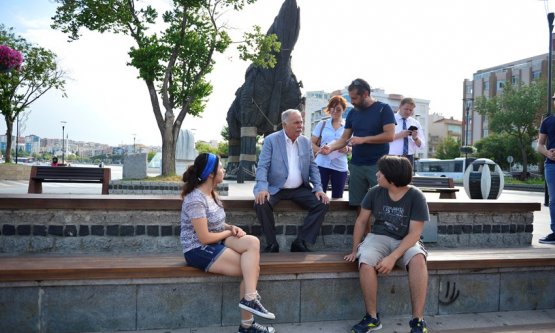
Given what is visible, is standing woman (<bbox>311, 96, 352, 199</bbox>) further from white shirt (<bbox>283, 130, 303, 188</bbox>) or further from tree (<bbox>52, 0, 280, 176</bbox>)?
tree (<bbox>52, 0, 280, 176</bbox>)

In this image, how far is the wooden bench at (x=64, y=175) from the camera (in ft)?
29.9

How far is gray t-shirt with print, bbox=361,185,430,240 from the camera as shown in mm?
3834

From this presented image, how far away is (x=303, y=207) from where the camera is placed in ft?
16.0

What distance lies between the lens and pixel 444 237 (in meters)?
5.79

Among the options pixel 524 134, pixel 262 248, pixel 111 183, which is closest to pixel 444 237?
pixel 262 248

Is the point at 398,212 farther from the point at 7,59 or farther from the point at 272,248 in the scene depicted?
the point at 7,59

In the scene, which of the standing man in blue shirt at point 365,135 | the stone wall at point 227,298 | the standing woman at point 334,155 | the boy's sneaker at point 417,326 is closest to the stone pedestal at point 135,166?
the standing woman at point 334,155

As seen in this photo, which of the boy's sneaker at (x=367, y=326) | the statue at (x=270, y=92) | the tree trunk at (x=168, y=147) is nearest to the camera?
the boy's sneaker at (x=367, y=326)

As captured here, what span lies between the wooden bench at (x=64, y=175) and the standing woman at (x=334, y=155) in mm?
5710

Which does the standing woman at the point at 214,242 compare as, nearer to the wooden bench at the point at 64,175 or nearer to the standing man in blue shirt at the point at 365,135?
the standing man in blue shirt at the point at 365,135

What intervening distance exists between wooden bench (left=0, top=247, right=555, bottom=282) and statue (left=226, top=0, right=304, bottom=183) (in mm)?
14871

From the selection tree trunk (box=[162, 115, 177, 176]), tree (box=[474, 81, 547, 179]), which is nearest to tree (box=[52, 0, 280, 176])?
tree trunk (box=[162, 115, 177, 176])

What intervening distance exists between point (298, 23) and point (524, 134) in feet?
116

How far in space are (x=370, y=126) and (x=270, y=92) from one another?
46.8ft
